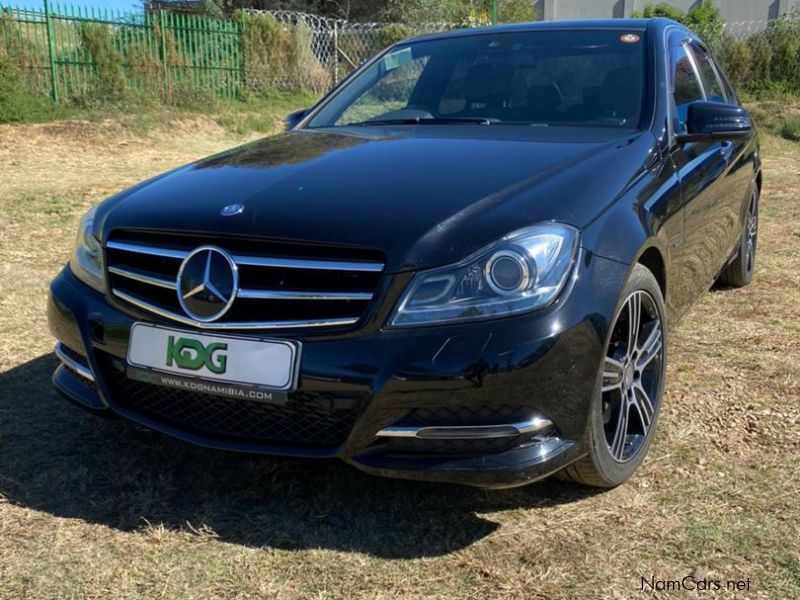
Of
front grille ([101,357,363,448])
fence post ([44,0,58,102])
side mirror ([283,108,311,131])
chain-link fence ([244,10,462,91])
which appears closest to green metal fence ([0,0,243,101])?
fence post ([44,0,58,102])

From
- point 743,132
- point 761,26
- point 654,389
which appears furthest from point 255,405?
point 761,26

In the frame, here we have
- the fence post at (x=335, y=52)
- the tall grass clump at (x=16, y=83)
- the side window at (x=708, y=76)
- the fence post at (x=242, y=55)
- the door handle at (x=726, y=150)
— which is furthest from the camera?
the fence post at (x=335, y=52)

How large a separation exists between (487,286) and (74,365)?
137 centimetres

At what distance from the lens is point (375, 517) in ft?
7.95

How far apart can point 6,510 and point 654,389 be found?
2.09 metres

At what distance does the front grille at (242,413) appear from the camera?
2.12 m

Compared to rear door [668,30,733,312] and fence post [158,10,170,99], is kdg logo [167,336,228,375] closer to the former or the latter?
rear door [668,30,733,312]

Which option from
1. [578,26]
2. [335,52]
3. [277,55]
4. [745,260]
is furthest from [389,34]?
[578,26]

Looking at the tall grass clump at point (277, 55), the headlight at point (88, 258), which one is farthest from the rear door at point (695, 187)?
the tall grass clump at point (277, 55)

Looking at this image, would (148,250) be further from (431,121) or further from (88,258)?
(431,121)

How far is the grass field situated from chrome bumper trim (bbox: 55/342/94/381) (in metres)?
0.37

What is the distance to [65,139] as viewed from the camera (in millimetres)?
11883

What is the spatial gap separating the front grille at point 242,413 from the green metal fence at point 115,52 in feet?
38.9

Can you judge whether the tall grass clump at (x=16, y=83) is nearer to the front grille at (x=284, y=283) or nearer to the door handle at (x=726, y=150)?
the door handle at (x=726, y=150)
